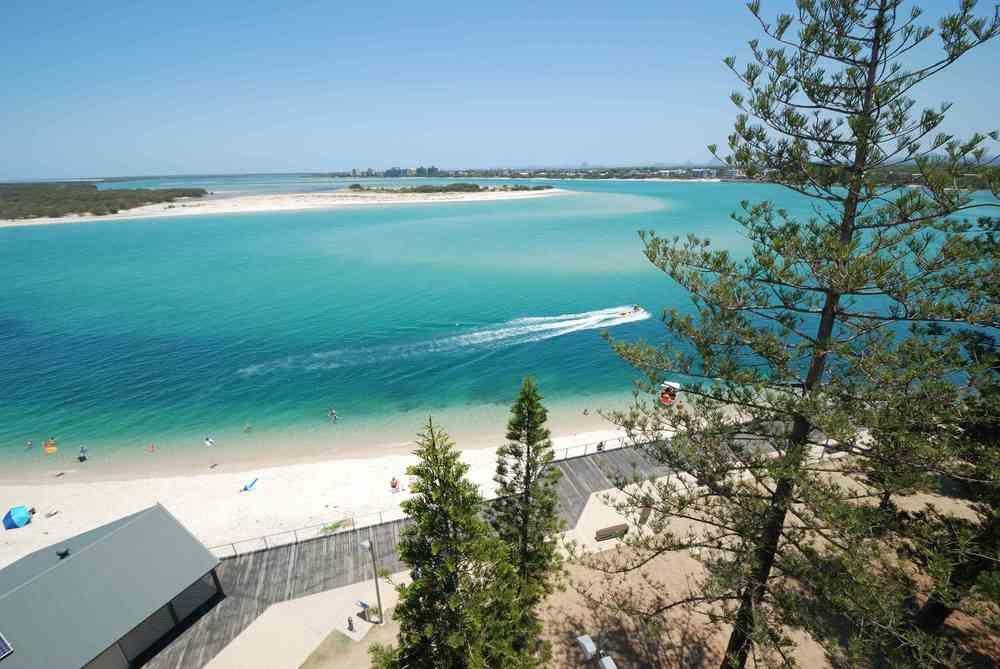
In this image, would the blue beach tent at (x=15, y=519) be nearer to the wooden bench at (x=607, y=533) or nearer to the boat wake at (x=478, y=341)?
the boat wake at (x=478, y=341)

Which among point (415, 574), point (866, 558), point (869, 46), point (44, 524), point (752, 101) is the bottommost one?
point (44, 524)

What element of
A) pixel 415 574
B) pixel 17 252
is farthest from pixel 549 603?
pixel 17 252

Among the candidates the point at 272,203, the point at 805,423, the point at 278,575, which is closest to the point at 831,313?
the point at 805,423

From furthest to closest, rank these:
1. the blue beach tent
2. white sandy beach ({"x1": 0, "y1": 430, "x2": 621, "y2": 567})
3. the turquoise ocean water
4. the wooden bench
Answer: the turquoise ocean water < the blue beach tent < white sandy beach ({"x1": 0, "y1": 430, "x2": 621, "y2": 567}) < the wooden bench

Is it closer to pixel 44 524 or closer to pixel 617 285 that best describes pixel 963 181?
pixel 44 524

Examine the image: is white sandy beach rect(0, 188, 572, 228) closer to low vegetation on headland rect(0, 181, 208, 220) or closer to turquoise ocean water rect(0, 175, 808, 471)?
low vegetation on headland rect(0, 181, 208, 220)

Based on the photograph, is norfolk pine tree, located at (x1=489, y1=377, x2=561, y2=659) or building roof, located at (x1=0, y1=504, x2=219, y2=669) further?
norfolk pine tree, located at (x1=489, y1=377, x2=561, y2=659)

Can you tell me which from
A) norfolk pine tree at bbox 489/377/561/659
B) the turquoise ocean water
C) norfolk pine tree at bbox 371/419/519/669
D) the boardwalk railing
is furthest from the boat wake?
norfolk pine tree at bbox 371/419/519/669
